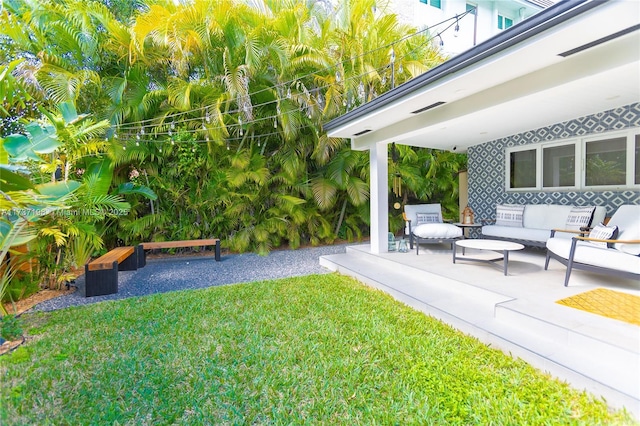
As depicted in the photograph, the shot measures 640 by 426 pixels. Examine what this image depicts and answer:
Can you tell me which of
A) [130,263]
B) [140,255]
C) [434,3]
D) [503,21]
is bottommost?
[130,263]

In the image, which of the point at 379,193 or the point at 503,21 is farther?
the point at 503,21

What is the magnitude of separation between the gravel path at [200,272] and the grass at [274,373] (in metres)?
1.11

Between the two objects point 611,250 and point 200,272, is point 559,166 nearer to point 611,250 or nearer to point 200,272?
point 611,250

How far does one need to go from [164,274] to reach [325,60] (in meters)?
6.29

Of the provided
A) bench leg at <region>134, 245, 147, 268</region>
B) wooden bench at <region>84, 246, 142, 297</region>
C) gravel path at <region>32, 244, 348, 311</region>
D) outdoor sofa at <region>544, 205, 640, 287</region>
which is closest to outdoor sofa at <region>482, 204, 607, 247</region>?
outdoor sofa at <region>544, 205, 640, 287</region>

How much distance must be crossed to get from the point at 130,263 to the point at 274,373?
5.96 m

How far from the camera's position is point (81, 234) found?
19.9 ft

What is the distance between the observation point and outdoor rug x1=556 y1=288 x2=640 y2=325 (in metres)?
3.14

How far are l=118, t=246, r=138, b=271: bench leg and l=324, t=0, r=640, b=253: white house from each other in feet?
17.6

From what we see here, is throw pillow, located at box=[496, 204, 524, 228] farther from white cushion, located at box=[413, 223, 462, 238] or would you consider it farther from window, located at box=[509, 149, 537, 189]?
white cushion, located at box=[413, 223, 462, 238]

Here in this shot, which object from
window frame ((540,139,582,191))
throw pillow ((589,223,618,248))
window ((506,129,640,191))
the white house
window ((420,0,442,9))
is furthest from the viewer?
window ((420,0,442,9))

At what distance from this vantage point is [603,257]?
12.6 ft

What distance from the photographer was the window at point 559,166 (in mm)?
6699

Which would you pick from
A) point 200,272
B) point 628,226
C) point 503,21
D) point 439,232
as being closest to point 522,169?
point 439,232
